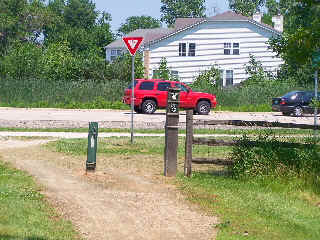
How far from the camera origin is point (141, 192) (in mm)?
11930

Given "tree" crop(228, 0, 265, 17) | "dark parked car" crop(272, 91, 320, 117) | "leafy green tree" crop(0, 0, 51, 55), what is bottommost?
"dark parked car" crop(272, 91, 320, 117)

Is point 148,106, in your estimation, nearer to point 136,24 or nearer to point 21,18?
point 21,18

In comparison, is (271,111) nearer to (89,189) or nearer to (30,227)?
(89,189)

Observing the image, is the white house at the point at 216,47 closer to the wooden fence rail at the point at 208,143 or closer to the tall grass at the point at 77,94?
the tall grass at the point at 77,94

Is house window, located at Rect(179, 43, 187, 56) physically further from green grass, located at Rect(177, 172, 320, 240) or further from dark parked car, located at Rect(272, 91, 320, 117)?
green grass, located at Rect(177, 172, 320, 240)

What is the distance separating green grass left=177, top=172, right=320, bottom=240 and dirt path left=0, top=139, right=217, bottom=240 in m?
0.31

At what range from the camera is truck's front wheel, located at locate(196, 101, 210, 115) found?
36.5m

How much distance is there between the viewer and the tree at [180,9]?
4451 inches

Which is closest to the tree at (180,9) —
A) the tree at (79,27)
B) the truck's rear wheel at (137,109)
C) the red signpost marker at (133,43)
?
the tree at (79,27)

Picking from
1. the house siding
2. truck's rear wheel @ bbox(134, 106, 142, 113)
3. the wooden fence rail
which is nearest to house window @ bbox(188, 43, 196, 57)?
the house siding

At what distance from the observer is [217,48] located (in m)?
56.4

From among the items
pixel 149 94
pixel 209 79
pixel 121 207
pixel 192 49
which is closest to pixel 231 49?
pixel 192 49

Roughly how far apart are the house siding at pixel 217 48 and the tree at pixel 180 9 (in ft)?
186

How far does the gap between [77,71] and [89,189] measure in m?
34.6
